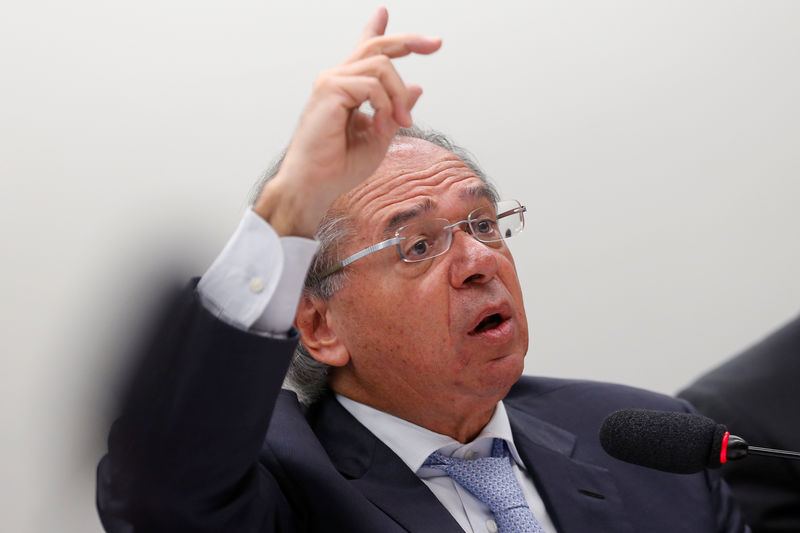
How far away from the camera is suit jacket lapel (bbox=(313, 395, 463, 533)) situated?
1.75m

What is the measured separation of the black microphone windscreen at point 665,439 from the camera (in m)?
1.49

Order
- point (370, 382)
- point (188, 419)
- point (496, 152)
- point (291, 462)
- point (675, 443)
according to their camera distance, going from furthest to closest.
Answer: point (496, 152)
point (370, 382)
point (291, 462)
point (675, 443)
point (188, 419)

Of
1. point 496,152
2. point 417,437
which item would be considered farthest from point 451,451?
point 496,152

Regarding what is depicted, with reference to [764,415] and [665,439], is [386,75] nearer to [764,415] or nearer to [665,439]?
[665,439]

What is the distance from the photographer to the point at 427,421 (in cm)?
195

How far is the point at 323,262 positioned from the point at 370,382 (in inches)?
10.3

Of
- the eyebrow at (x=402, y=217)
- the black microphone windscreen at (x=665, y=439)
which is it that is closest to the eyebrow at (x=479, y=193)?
the eyebrow at (x=402, y=217)

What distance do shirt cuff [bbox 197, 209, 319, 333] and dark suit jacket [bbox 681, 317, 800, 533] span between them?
1.16 m

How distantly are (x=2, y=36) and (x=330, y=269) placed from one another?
1037mm

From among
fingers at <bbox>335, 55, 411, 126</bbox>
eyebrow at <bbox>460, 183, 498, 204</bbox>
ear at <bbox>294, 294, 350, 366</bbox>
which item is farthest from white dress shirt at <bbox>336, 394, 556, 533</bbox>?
fingers at <bbox>335, 55, 411, 126</bbox>

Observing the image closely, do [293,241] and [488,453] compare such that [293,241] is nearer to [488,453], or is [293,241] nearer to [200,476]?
[200,476]

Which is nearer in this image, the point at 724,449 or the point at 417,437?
the point at 724,449

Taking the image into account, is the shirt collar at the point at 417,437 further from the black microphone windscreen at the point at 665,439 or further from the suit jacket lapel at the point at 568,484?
the black microphone windscreen at the point at 665,439

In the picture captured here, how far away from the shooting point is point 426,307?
1830mm
